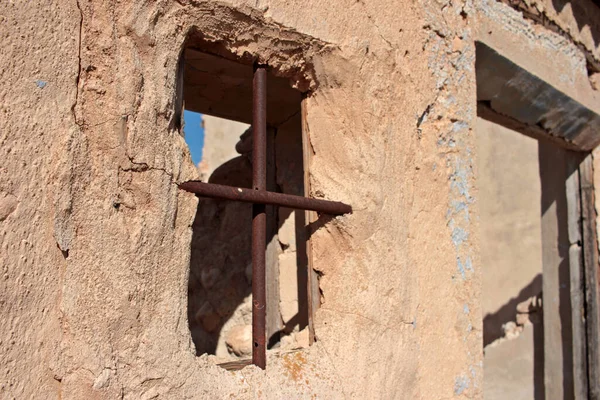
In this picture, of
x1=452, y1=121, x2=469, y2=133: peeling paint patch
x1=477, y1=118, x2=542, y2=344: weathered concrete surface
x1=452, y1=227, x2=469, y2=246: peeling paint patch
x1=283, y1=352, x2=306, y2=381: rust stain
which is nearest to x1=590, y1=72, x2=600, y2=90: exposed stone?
x1=452, y1=121, x2=469, y2=133: peeling paint patch

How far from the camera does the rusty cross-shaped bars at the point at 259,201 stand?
4.29ft

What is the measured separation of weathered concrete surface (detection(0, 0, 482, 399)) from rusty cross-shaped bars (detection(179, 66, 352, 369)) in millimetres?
53

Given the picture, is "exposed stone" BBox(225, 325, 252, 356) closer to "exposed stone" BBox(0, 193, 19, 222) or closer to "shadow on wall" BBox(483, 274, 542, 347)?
"exposed stone" BBox(0, 193, 19, 222)

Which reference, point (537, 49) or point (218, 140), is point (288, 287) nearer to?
point (537, 49)

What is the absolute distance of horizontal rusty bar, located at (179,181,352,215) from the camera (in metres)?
1.24

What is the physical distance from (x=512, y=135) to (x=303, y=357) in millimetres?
5951

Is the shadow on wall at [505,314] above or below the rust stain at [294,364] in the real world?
above

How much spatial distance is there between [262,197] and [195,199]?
19 cm

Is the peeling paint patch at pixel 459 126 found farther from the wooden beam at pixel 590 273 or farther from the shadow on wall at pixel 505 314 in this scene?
the shadow on wall at pixel 505 314

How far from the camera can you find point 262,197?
1.36 metres

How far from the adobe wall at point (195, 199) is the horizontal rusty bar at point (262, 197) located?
3cm

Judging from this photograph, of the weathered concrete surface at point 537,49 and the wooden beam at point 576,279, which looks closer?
the weathered concrete surface at point 537,49

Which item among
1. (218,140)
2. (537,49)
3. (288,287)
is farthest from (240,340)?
(218,140)

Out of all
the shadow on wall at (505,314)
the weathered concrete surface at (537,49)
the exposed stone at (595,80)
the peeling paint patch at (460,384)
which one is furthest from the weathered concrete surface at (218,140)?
the peeling paint patch at (460,384)
